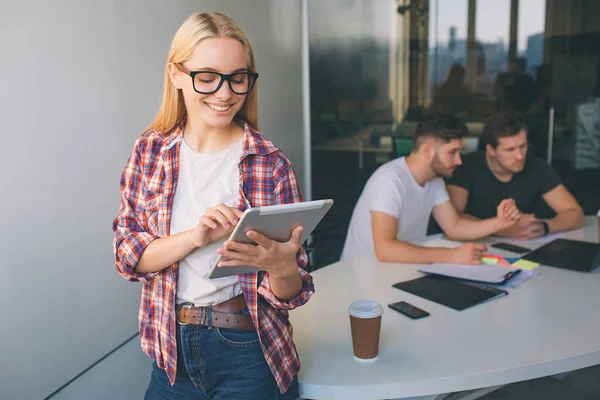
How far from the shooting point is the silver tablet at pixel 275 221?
1.03m

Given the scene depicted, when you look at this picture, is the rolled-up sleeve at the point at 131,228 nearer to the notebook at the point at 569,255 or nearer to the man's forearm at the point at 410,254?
the man's forearm at the point at 410,254

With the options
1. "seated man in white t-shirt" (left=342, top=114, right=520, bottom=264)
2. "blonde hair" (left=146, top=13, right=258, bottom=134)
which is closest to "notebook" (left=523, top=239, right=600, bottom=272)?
"seated man in white t-shirt" (left=342, top=114, right=520, bottom=264)

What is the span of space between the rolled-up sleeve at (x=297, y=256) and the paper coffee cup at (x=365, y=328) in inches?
8.3

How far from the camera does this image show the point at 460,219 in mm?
2791

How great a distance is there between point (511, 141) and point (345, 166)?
180 cm

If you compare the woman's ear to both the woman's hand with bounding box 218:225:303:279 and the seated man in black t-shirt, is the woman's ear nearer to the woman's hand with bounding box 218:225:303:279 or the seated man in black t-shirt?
the woman's hand with bounding box 218:225:303:279

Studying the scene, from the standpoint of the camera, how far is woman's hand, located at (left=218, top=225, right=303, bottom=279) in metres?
1.08

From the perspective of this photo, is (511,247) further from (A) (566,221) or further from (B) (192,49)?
(B) (192,49)

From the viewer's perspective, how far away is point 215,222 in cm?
111

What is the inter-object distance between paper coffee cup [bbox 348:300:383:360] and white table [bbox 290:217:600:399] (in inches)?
1.2

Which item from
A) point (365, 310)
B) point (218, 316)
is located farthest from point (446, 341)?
point (218, 316)

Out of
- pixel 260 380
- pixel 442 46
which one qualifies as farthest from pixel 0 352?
pixel 442 46

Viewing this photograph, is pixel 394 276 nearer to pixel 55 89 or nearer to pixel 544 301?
pixel 544 301

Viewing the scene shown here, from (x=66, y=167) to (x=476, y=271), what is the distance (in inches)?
62.6
